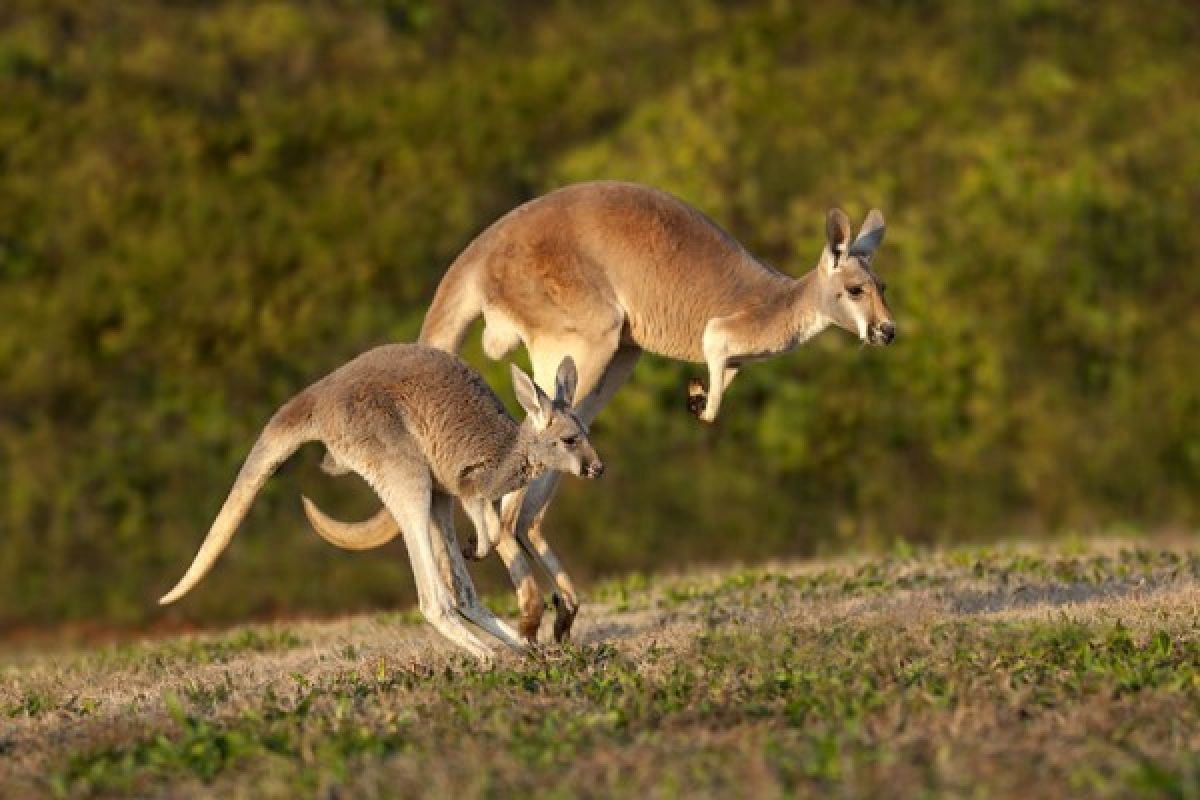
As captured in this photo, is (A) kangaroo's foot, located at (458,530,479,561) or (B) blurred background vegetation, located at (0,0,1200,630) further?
(B) blurred background vegetation, located at (0,0,1200,630)

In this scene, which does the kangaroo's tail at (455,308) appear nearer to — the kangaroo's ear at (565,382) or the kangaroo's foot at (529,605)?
the kangaroo's ear at (565,382)

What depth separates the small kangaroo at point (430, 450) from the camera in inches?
335

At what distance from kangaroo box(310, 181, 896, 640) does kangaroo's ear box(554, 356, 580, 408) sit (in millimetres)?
671

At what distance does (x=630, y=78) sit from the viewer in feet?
83.8

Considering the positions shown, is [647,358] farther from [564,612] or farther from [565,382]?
[565,382]

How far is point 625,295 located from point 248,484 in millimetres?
2017

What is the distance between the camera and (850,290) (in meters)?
9.70

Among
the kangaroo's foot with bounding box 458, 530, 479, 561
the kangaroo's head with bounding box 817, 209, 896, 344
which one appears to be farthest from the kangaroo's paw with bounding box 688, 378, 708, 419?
the kangaroo's foot with bounding box 458, 530, 479, 561

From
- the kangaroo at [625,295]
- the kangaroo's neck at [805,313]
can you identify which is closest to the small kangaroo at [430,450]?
the kangaroo at [625,295]

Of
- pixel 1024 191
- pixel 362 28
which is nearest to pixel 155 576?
pixel 1024 191

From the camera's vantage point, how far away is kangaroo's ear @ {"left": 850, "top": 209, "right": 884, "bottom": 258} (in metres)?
9.99

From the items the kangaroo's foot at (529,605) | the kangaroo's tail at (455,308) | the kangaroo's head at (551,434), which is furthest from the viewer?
the kangaroo's tail at (455,308)

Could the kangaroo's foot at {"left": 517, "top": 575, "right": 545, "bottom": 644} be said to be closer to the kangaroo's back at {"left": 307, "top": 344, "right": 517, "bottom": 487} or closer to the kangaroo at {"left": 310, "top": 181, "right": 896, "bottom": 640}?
the kangaroo at {"left": 310, "top": 181, "right": 896, "bottom": 640}

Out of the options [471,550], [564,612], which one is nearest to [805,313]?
[564,612]
